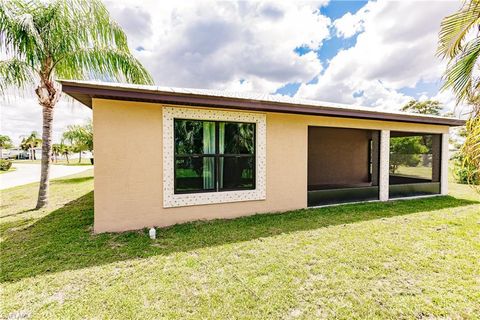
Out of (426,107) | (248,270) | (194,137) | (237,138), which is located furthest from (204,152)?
(426,107)

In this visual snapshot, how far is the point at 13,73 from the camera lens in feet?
20.7

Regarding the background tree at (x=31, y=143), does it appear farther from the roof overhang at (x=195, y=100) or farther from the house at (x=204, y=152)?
the roof overhang at (x=195, y=100)

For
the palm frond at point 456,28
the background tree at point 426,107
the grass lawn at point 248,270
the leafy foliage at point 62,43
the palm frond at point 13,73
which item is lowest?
the grass lawn at point 248,270

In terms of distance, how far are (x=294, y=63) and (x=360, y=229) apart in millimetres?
11549

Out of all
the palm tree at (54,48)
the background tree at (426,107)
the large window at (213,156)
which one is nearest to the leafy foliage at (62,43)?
the palm tree at (54,48)

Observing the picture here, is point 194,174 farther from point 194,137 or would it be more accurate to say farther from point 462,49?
point 462,49

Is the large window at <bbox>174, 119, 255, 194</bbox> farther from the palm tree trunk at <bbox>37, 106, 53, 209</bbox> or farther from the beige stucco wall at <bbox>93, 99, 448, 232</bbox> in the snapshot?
the palm tree trunk at <bbox>37, 106, 53, 209</bbox>

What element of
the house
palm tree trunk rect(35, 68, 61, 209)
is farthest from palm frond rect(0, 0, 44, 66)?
the house

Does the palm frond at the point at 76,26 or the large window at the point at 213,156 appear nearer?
the large window at the point at 213,156

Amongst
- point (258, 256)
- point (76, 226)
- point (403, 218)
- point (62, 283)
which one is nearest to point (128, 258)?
point (62, 283)

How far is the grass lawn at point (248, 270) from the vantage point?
2.48m

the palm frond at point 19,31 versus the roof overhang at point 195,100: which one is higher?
the palm frond at point 19,31

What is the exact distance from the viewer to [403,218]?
5.72 metres

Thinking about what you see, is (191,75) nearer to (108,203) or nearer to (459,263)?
(108,203)
